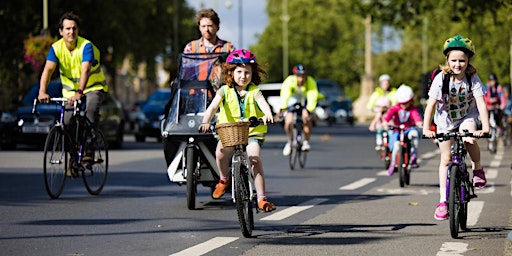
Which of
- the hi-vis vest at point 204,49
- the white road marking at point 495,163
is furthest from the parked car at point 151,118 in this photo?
the hi-vis vest at point 204,49

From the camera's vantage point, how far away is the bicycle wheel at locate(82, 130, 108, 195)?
13.8 metres

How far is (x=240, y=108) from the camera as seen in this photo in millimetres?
10641

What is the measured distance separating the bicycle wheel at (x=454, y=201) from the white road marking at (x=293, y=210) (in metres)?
2.08

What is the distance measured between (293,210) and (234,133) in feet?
8.39

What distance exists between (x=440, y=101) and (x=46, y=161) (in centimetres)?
473

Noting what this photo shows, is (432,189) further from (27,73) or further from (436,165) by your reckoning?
(27,73)

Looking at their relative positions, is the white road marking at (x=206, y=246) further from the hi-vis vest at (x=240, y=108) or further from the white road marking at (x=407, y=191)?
the white road marking at (x=407, y=191)

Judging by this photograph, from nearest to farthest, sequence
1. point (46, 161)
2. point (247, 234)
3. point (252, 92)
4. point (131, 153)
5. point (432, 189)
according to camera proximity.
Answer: point (247, 234), point (252, 92), point (46, 161), point (432, 189), point (131, 153)

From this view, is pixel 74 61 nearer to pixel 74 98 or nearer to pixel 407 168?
pixel 74 98

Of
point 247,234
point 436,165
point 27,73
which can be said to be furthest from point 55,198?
point 27,73

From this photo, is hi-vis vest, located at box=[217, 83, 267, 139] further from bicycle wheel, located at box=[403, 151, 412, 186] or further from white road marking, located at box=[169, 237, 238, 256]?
bicycle wheel, located at box=[403, 151, 412, 186]

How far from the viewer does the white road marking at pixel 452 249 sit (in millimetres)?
8875

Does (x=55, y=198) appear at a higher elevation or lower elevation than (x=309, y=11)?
lower

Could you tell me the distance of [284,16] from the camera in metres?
118
